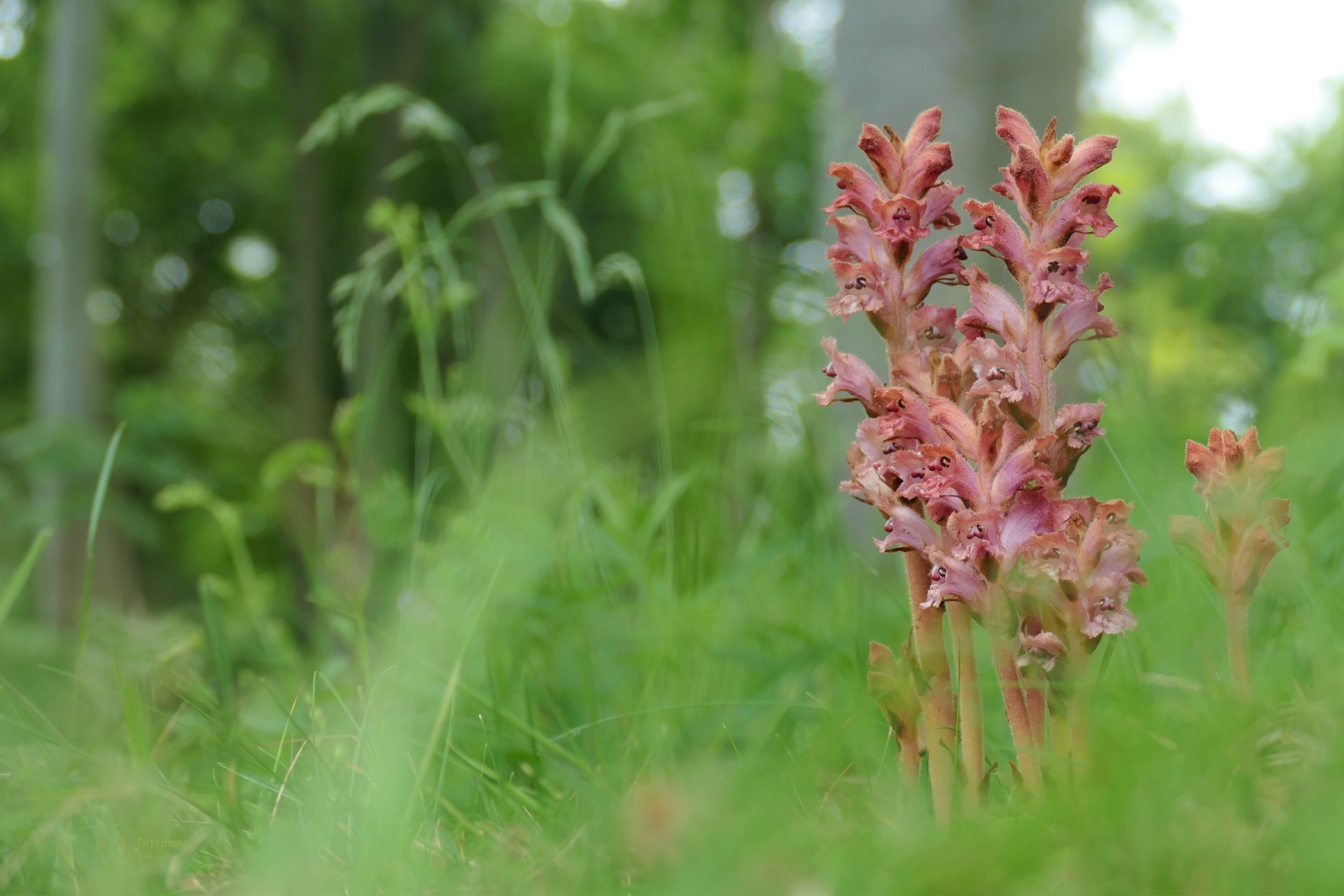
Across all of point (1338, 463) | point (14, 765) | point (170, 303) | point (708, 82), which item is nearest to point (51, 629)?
point (708, 82)

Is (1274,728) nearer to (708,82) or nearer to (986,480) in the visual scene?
(986,480)

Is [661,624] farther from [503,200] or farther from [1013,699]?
[503,200]

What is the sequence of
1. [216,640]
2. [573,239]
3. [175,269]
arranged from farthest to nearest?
[175,269]
[573,239]
[216,640]

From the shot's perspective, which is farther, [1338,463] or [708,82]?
[708,82]

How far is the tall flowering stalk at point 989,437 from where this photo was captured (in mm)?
1048

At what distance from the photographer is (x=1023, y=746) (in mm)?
1037

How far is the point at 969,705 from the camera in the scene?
1082 millimetres

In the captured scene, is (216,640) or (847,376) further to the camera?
(216,640)

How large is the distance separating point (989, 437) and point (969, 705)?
266 mm

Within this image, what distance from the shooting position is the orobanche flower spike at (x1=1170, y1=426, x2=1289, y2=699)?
1123mm

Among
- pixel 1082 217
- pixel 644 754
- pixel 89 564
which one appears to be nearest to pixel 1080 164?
pixel 1082 217

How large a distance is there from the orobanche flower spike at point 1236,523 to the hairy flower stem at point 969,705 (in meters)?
0.24

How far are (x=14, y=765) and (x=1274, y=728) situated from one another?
4.85ft

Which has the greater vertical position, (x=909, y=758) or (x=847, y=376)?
(x=847, y=376)
